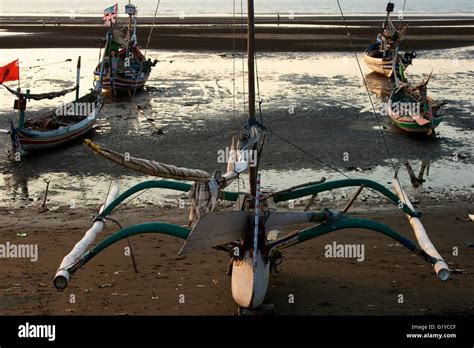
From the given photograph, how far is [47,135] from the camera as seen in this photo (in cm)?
2403

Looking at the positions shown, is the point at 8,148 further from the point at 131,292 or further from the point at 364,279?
the point at 364,279

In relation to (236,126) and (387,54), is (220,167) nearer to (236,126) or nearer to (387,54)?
(236,126)

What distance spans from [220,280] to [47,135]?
12.6 metres

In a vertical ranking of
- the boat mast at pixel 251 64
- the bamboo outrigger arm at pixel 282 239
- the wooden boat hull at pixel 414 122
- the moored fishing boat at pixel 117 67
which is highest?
the moored fishing boat at pixel 117 67

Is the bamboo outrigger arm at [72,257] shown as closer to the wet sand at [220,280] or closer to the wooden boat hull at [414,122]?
the wet sand at [220,280]

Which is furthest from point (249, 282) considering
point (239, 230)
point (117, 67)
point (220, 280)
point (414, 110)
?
point (117, 67)

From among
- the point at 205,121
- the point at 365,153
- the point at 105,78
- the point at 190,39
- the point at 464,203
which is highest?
the point at 190,39

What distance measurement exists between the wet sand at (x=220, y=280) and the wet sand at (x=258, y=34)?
29.9m

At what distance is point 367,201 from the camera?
62.5 ft

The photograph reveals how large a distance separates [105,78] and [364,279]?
76.7 ft

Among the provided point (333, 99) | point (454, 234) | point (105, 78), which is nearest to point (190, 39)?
point (105, 78)

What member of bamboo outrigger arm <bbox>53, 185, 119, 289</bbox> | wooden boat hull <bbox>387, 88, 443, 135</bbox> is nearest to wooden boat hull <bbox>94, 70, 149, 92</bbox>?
wooden boat hull <bbox>387, 88, 443, 135</bbox>

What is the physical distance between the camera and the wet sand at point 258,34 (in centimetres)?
5116

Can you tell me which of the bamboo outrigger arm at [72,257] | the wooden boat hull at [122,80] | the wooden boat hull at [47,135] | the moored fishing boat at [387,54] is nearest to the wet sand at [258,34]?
the moored fishing boat at [387,54]
